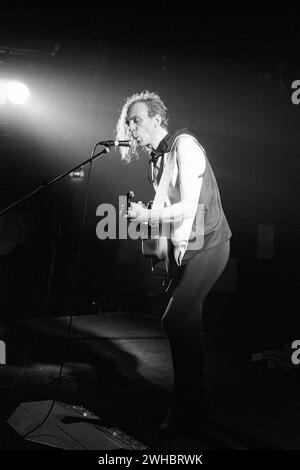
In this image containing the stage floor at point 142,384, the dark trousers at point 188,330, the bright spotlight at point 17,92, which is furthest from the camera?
the bright spotlight at point 17,92

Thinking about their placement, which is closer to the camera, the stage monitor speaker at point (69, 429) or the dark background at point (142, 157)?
the stage monitor speaker at point (69, 429)

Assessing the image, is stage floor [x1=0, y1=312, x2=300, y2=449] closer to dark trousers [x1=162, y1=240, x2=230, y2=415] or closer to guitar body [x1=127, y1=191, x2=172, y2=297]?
dark trousers [x1=162, y1=240, x2=230, y2=415]

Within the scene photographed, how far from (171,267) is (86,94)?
224 inches

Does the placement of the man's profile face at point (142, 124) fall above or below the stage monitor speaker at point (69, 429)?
above

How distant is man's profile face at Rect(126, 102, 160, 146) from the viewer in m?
2.74

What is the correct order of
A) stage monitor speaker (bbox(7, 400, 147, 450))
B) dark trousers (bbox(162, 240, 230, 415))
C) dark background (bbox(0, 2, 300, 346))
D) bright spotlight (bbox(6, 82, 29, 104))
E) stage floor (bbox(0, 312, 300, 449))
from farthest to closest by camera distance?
bright spotlight (bbox(6, 82, 29, 104)) < dark background (bbox(0, 2, 300, 346)) < stage floor (bbox(0, 312, 300, 449)) < dark trousers (bbox(162, 240, 230, 415)) < stage monitor speaker (bbox(7, 400, 147, 450))

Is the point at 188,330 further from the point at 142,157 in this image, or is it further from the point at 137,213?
the point at 142,157

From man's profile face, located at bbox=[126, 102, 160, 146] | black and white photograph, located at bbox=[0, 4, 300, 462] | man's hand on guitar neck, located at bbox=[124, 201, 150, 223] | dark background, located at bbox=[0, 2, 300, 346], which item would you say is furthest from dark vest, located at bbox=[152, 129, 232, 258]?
dark background, located at bbox=[0, 2, 300, 346]

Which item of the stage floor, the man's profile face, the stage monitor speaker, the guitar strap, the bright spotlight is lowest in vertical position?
the stage floor

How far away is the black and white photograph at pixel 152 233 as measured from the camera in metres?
A: 2.56

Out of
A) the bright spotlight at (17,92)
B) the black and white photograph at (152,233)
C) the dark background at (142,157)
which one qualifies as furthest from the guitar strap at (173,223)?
the bright spotlight at (17,92)

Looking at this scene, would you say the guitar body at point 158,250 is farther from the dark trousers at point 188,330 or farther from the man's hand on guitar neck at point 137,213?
the man's hand on guitar neck at point 137,213

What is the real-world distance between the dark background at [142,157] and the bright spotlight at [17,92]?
5.7 inches
